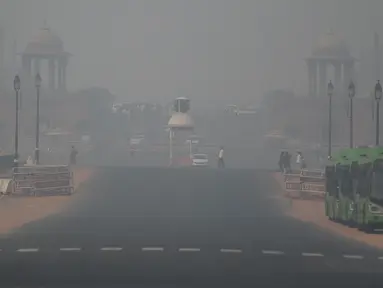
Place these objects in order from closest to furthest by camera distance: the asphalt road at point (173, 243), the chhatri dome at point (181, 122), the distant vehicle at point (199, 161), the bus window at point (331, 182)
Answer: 1. the asphalt road at point (173, 243)
2. the bus window at point (331, 182)
3. the distant vehicle at point (199, 161)
4. the chhatri dome at point (181, 122)

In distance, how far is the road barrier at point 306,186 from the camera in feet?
158

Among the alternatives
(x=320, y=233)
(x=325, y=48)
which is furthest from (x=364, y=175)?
(x=325, y=48)

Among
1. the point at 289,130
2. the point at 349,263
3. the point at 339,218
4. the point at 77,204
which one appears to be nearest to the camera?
the point at 349,263

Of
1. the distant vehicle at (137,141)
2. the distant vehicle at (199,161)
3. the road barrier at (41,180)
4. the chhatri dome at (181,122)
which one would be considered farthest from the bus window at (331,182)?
the distant vehicle at (137,141)

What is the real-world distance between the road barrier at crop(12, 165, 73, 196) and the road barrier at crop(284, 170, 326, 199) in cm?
907

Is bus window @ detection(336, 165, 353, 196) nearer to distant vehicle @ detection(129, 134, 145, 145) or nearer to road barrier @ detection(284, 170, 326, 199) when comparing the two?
road barrier @ detection(284, 170, 326, 199)

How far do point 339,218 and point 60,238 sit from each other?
35.6ft

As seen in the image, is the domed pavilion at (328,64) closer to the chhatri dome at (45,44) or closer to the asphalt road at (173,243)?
the chhatri dome at (45,44)

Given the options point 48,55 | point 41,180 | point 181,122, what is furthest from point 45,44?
point 41,180

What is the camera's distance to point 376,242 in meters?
27.9

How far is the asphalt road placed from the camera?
64.0 feet

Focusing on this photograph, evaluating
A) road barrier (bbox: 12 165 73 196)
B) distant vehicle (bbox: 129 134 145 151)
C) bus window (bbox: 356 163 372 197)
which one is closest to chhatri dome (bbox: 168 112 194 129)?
distant vehicle (bbox: 129 134 145 151)

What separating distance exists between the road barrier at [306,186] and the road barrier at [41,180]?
29.8 ft

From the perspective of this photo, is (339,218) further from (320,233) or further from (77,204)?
(77,204)
